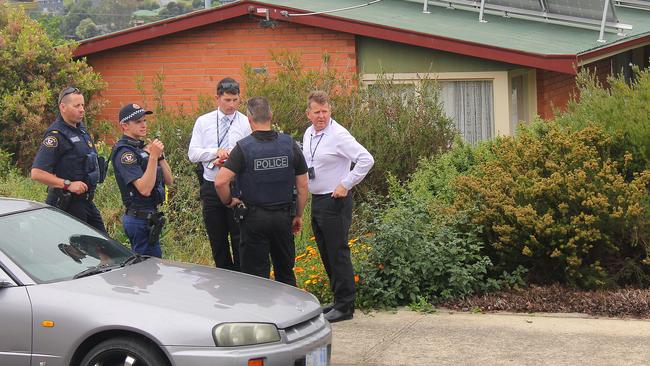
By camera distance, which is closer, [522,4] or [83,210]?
[83,210]

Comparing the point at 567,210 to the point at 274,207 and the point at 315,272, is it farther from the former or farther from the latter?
the point at 274,207

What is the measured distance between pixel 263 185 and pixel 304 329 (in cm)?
162

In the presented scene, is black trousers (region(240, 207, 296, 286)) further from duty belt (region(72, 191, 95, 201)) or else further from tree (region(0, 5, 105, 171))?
tree (region(0, 5, 105, 171))

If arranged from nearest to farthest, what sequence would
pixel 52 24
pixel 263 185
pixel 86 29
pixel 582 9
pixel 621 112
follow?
pixel 263 185 → pixel 621 112 → pixel 582 9 → pixel 52 24 → pixel 86 29

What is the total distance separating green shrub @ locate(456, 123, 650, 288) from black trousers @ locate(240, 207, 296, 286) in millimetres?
1848

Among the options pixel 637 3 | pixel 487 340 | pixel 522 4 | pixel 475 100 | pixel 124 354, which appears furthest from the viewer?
pixel 637 3

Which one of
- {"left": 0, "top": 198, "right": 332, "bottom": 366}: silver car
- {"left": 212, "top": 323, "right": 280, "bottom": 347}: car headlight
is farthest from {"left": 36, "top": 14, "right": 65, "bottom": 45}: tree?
{"left": 212, "top": 323, "right": 280, "bottom": 347}: car headlight

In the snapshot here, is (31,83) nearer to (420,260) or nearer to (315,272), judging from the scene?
(315,272)

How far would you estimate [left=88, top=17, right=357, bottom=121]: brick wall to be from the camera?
573 inches

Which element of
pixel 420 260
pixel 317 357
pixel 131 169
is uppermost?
pixel 131 169

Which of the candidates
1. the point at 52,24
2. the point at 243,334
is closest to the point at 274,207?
the point at 243,334

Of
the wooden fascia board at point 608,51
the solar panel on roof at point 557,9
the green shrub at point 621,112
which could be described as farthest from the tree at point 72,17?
the green shrub at point 621,112

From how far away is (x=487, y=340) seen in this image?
7.41m

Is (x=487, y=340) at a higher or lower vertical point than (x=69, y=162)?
lower
